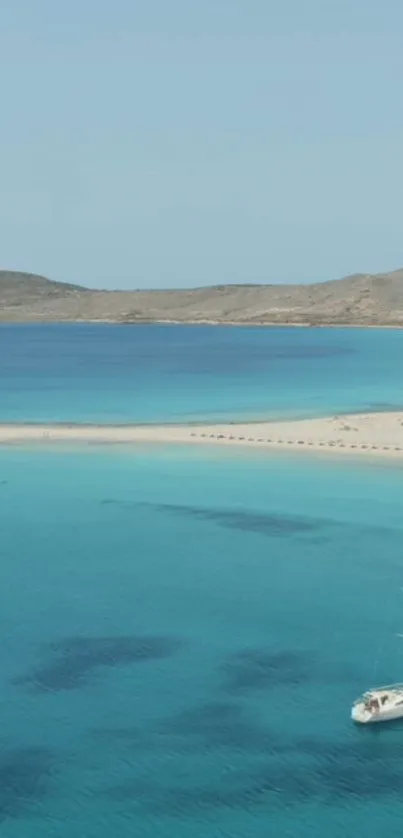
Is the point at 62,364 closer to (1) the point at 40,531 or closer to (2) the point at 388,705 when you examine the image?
(1) the point at 40,531

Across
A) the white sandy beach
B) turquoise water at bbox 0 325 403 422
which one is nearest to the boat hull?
the white sandy beach

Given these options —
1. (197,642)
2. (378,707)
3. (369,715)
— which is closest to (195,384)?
(197,642)

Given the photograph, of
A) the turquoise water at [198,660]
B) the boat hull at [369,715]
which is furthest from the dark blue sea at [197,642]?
the boat hull at [369,715]

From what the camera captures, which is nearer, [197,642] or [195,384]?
[197,642]

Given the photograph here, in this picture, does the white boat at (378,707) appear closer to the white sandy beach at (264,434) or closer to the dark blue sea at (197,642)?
the dark blue sea at (197,642)

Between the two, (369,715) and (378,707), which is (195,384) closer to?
(378,707)

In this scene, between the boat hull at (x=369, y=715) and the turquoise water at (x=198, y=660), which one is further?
the boat hull at (x=369, y=715)
